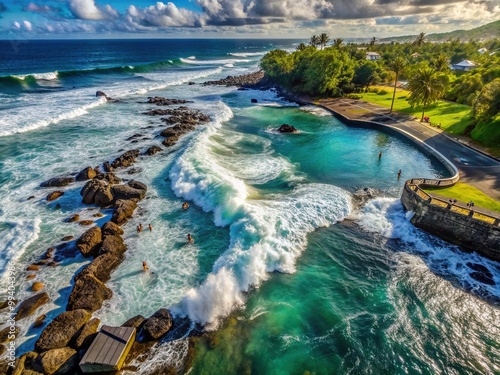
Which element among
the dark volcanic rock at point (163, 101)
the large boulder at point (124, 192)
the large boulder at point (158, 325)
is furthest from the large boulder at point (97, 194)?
the dark volcanic rock at point (163, 101)

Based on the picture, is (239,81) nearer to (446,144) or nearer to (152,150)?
(152,150)

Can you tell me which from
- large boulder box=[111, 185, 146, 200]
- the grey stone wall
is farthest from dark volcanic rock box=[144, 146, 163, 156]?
the grey stone wall

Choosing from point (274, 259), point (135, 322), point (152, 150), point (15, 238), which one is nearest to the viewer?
point (135, 322)

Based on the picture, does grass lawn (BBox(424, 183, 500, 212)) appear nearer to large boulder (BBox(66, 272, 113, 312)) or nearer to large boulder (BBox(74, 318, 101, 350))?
large boulder (BBox(66, 272, 113, 312))

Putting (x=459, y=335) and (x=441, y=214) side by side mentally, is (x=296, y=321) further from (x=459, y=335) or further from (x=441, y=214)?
(x=441, y=214)

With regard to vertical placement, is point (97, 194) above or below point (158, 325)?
→ above

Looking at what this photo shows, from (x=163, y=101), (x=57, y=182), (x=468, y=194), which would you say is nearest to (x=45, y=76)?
(x=163, y=101)

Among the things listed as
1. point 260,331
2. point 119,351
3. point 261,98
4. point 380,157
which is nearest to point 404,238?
point 260,331
